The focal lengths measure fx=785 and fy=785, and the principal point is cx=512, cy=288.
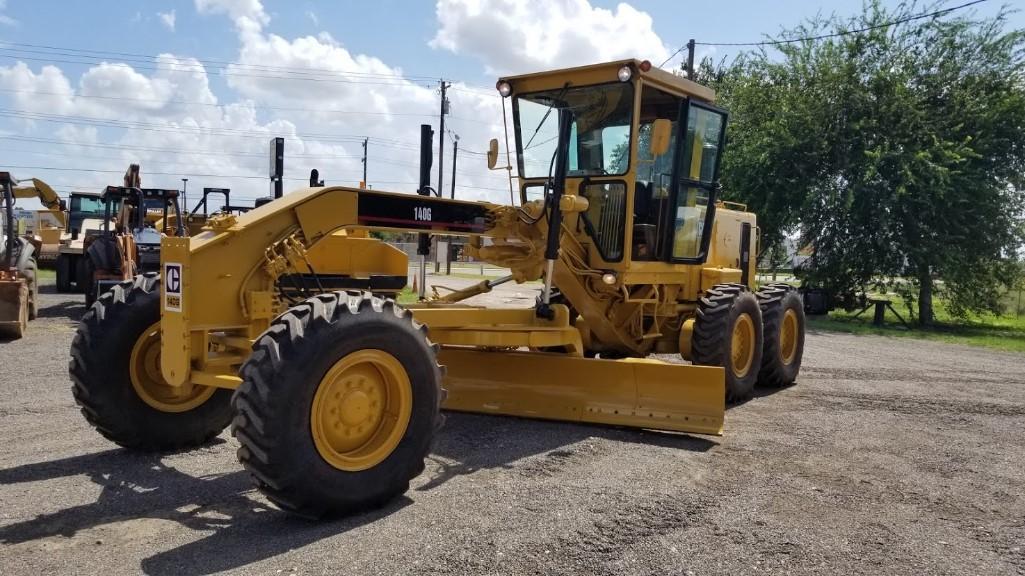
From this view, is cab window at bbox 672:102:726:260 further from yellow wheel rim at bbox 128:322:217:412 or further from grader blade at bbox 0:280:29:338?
grader blade at bbox 0:280:29:338

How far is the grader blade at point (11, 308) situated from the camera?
11.2 m

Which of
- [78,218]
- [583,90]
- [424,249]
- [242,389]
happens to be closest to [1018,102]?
[583,90]

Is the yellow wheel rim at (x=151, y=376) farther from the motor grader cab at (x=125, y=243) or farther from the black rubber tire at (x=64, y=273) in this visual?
the black rubber tire at (x=64, y=273)

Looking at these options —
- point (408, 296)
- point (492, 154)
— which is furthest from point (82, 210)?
point (492, 154)

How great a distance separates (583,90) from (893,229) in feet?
49.7

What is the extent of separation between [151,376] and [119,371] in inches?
8.8

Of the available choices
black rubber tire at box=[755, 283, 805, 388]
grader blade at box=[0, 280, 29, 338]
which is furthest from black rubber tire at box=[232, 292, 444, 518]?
grader blade at box=[0, 280, 29, 338]

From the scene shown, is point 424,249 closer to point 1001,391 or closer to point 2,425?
point 2,425

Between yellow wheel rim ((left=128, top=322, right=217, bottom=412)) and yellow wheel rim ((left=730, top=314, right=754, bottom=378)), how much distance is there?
17.0 feet

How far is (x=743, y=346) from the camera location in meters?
8.08

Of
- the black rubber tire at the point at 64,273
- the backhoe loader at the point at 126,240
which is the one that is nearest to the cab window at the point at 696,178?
the backhoe loader at the point at 126,240

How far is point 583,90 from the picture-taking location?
7020 mm

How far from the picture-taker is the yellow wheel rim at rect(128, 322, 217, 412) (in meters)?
5.09

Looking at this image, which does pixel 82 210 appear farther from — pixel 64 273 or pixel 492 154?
pixel 492 154
